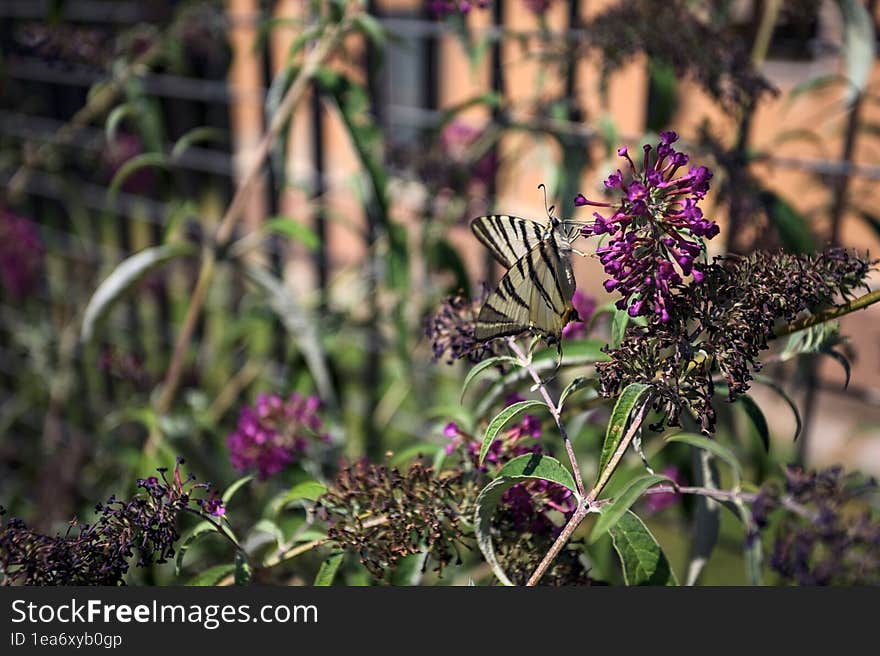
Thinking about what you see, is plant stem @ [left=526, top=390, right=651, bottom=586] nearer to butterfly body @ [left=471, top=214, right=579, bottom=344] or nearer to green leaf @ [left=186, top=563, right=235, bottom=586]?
butterfly body @ [left=471, top=214, right=579, bottom=344]

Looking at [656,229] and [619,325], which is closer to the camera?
[656,229]

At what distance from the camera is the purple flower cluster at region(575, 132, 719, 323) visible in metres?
0.54

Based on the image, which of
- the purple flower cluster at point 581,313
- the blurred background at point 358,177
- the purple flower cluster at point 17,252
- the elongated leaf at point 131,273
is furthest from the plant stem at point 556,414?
the purple flower cluster at point 17,252

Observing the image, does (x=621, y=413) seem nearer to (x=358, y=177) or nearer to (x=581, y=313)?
(x=581, y=313)

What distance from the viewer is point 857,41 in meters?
1.11

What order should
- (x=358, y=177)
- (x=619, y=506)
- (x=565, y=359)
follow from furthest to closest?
(x=358, y=177), (x=565, y=359), (x=619, y=506)

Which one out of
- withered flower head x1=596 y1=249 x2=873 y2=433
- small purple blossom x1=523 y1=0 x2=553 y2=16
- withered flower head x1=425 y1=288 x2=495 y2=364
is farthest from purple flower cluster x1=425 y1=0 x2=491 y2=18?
withered flower head x1=596 y1=249 x2=873 y2=433

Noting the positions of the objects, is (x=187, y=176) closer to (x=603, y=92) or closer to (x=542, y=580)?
(x=603, y=92)

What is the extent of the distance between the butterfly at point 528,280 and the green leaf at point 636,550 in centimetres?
15

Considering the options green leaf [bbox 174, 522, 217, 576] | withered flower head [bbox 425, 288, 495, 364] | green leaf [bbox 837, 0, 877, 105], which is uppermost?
green leaf [bbox 837, 0, 877, 105]

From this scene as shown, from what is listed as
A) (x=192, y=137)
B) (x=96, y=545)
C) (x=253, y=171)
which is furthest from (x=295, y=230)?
(x=96, y=545)

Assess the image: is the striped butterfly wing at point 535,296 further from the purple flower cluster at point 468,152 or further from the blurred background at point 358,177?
the purple flower cluster at point 468,152

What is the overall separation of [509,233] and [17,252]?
1410mm

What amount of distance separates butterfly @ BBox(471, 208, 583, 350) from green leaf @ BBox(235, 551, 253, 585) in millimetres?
283
